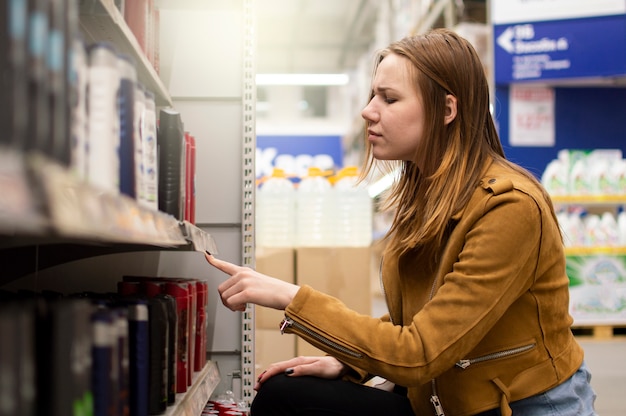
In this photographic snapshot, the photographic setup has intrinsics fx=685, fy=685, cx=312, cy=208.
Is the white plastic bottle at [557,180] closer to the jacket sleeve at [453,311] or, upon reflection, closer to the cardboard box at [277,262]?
the cardboard box at [277,262]

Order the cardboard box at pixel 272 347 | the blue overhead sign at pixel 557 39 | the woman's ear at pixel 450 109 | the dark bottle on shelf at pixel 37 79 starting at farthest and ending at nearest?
1. the blue overhead sign at pixel 557 39
2. the cardboard box at pixel 272 347
3. the woman's ear at pixel 450 109
4. the dark bottle on shelf at pixel 37 79

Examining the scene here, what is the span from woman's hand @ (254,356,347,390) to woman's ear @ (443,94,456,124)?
0.65 metres

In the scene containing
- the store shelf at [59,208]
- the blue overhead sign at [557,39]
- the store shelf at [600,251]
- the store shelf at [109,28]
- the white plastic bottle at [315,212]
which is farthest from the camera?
the store shelf at [600,251]

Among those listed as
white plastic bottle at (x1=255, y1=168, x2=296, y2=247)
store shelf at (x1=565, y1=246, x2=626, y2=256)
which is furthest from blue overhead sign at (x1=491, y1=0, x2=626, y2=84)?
white plastic bottle at (x1=255, y1=168, x2=296, y2=247)

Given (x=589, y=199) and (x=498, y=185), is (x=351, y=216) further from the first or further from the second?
(x=498, y=185)

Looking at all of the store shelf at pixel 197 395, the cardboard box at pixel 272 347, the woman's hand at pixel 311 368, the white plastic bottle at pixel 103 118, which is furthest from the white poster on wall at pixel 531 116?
the white plastic bottle at pixel 103 118

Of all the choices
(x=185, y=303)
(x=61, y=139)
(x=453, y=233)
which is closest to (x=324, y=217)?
(x=185, y=303)

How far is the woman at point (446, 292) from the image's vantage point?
136 cm

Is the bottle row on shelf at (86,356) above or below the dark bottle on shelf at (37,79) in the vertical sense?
below

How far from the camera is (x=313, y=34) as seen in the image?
13.4 m

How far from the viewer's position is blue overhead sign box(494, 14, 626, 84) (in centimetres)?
518

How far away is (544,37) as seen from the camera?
17.3 ft

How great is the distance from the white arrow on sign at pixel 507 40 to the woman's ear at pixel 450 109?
13.1 ft

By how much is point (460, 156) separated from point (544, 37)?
415 cm
